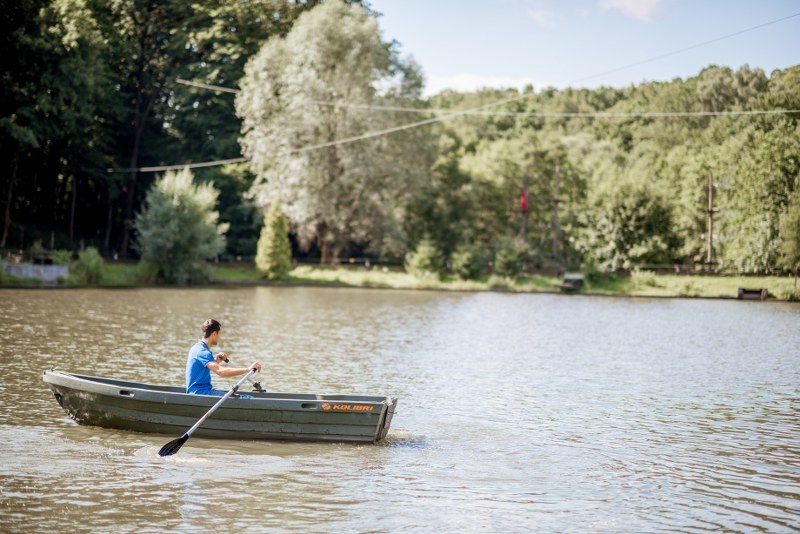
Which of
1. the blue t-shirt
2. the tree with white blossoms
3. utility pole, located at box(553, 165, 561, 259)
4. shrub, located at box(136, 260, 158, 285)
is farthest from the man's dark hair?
utility pole, located at box(553, 165, 561, 259)

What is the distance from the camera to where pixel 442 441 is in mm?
16016

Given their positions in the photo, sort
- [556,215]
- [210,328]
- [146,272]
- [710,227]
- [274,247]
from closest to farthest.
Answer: [210,328] → [146,272] → [274,247] → [710,227] → [556,215]

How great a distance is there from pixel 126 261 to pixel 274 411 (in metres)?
57.5

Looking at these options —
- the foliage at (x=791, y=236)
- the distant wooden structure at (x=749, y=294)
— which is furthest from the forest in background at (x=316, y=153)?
the distant wooden structure at (x=749, y=294)

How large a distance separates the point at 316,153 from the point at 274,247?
7.67 metres

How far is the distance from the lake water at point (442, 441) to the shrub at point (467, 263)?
105ft

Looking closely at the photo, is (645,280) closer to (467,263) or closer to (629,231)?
(629,231)

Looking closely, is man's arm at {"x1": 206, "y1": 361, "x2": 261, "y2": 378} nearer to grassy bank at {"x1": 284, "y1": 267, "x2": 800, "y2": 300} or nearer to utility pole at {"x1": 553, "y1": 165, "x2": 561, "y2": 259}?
grassy bank at {"x1": 284, "y1": 267, "x2": 800, "y2": 300}

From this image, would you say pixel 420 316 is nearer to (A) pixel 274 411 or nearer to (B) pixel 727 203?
(A) pixel 274 411

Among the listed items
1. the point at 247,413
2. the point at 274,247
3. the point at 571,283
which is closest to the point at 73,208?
the point at 274,247

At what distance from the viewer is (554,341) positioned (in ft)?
110

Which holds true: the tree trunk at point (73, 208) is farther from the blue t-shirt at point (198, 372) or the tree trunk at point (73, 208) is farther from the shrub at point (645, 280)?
the blue t-shirt at point (198, 372)

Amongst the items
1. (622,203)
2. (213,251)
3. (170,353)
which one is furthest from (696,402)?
(622,203)

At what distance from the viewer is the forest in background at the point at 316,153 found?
206ft
